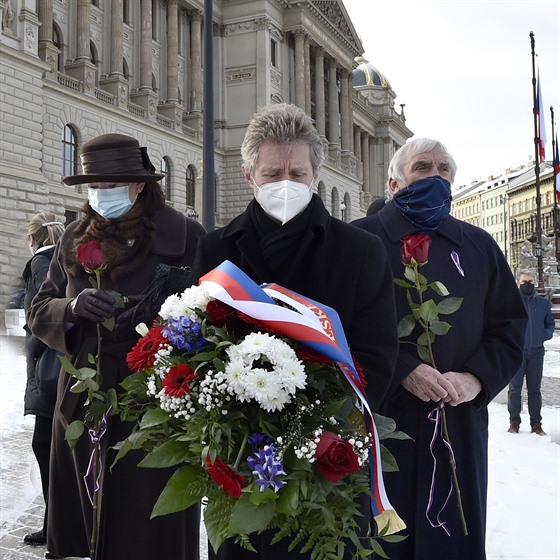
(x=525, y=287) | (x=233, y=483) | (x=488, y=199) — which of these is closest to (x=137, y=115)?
(x=525, y=287)

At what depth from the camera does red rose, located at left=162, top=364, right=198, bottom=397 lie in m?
1.65

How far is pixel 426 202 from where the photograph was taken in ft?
9.31

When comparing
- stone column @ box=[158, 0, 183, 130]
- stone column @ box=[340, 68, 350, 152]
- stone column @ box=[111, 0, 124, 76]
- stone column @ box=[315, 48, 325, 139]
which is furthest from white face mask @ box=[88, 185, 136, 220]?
stone column @ box=[340, 68, 350, 152]

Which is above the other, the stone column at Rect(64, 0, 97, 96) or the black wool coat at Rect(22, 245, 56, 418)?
the stone column at Rect(64, 0, 97, 96)

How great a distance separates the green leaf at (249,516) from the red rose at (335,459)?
0.14 metres

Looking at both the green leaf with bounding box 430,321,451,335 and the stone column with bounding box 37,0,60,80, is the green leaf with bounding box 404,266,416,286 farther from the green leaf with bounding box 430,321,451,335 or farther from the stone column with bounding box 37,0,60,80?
the stone column with bounding box 37,0,60,80

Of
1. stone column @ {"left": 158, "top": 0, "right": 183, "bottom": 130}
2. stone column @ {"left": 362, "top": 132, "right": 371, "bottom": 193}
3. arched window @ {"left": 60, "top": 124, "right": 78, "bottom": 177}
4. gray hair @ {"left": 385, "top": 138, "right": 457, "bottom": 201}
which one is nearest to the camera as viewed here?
gray hair @ {"left": 385, "top": 138, "right": 457, "bottom": 201}

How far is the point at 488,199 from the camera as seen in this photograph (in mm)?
99562

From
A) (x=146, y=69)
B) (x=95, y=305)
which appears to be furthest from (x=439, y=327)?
(x=146, y=69)

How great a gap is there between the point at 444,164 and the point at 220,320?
1.54 metres

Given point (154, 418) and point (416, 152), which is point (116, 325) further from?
point (416, 152)

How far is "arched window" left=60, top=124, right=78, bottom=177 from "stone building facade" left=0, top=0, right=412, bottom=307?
0.06 meters

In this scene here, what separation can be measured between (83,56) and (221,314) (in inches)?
1216

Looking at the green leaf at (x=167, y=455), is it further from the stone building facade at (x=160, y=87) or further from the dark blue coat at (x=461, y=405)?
the stone building facade at (x=160, y=87)
